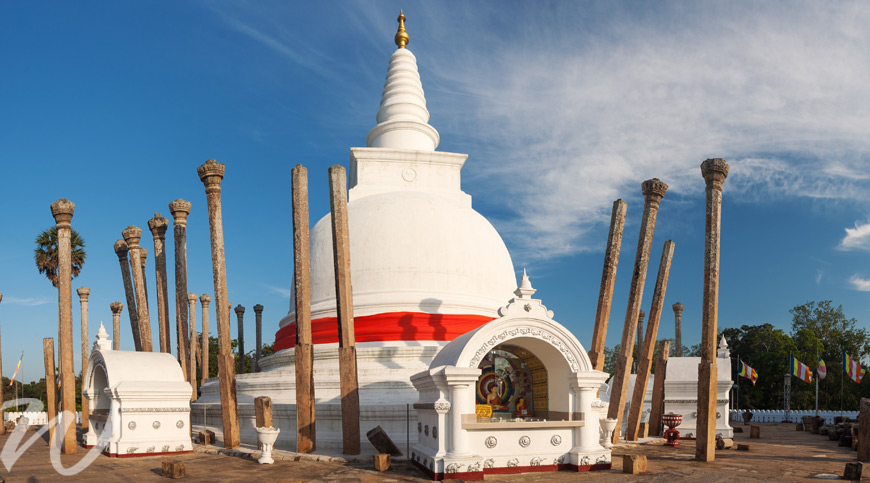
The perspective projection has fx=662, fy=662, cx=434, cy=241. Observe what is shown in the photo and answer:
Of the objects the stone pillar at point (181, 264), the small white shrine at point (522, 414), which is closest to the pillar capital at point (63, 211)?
the stone pillar at point (181, 264)

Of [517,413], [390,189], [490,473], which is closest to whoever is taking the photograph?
[490,473]

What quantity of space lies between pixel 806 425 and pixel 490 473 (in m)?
23.0

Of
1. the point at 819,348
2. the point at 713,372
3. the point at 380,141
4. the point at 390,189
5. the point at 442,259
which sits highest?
the point at 380,141

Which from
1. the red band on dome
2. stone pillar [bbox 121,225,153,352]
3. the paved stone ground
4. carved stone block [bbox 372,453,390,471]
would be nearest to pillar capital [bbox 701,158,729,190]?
the paved stone ground

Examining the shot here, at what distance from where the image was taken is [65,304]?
1938 centimetres

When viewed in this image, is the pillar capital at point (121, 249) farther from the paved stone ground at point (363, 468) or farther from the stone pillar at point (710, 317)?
the stone pillar at point (710, 317)

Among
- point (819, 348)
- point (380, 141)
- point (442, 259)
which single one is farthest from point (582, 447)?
point (819, 348)

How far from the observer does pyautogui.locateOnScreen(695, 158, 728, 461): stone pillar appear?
627 inches

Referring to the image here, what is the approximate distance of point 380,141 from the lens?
30.1 meters

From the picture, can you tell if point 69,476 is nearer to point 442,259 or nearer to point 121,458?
point 121,458

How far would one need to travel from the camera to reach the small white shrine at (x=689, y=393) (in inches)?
944

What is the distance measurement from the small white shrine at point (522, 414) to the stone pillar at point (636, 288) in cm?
383

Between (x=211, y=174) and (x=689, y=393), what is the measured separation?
1854cm

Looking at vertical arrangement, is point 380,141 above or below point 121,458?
above
